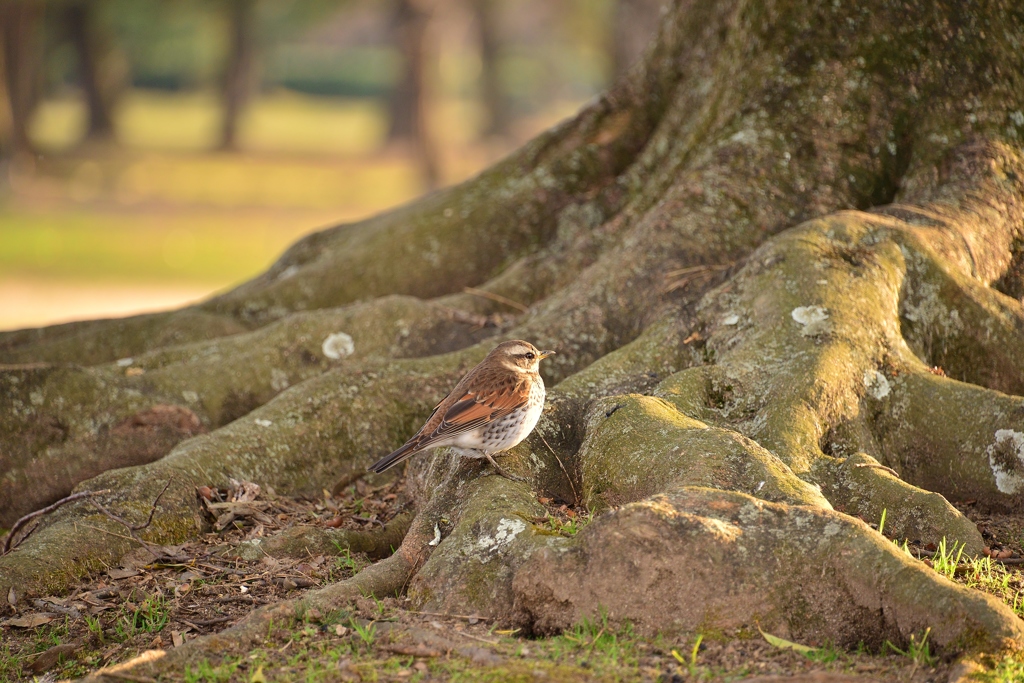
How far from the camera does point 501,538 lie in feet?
14.5

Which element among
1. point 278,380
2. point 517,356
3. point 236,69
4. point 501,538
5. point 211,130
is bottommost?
point 501,538

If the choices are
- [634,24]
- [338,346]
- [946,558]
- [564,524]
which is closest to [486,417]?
[564,524]

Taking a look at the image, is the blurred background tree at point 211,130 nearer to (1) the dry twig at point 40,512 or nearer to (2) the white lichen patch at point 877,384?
(1) the dry twig at point 40,512

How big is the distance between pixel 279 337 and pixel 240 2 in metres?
38.2

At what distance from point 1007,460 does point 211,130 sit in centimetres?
5513

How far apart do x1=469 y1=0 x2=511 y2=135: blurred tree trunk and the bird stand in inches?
1760

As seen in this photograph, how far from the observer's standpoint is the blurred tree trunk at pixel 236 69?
1754 inches

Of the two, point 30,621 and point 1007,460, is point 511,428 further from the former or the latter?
point 1007,460

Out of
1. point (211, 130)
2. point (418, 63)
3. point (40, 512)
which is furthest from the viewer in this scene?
point (211, 130)

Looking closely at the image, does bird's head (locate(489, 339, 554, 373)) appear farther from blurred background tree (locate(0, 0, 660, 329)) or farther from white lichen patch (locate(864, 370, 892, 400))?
blurred background tree (locate(0, 0, 660, 329))

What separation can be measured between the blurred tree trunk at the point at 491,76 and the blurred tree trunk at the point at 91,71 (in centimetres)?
1770

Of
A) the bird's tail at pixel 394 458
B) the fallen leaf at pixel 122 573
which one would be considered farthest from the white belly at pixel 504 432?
the fallen leaf at pixel 122 573

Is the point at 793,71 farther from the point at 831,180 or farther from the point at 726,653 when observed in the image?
the point at 726,653

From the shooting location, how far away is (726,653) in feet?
12.7
